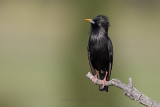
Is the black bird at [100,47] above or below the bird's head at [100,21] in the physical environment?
below

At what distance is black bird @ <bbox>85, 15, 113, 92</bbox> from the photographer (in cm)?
578

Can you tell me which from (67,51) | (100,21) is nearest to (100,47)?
(100,21)

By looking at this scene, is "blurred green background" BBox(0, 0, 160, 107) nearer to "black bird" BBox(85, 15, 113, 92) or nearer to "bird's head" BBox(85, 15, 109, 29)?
"black bird" BBox(85, 15, 113, 92)

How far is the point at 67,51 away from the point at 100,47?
4.14 meters

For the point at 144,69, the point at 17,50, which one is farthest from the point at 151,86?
the point at 17,50

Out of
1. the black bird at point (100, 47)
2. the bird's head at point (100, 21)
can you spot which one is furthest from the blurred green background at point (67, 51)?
the bird's head at point (100, 21)

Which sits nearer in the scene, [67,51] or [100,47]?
[100,47]

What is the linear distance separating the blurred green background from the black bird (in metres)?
1.06

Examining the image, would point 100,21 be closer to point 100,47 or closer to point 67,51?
point 100,47

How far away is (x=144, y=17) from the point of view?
71.4ft

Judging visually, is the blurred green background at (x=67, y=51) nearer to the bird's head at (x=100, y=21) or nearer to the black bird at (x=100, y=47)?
the black bird at (x=100, y=47)

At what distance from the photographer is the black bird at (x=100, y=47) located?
5777 millimetres

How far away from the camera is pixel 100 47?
5.77 meters

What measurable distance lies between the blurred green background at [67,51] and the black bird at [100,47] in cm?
106
